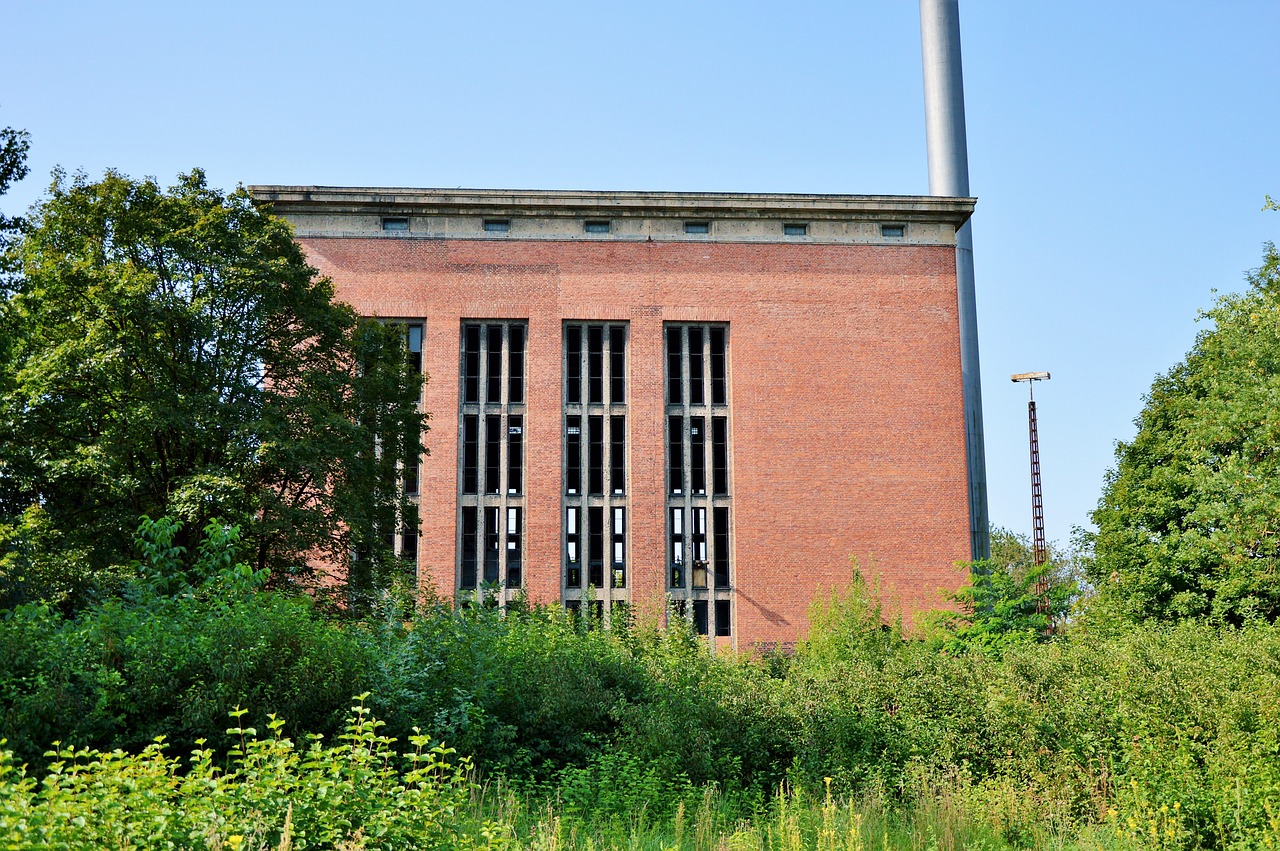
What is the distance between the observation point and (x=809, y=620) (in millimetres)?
35719

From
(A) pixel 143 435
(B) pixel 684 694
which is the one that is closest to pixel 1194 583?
(B) pixel 684 694

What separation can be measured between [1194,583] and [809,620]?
11538 mm

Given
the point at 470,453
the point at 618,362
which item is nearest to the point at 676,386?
the point at 618,362

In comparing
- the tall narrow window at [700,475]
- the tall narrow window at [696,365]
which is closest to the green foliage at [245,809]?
the tall narrow window at [700,475]

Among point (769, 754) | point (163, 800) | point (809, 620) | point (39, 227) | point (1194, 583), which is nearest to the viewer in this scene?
point (163, 800)

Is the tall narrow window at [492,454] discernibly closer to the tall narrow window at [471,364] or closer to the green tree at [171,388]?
the tall narrow window at [471,364]

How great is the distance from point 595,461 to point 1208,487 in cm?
1899

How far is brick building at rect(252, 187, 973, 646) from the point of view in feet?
119

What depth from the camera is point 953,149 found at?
154ft

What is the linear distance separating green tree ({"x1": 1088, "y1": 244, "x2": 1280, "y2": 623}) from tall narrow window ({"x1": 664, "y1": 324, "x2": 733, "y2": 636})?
11.5 meters

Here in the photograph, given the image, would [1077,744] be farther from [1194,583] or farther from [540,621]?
[1194,583]

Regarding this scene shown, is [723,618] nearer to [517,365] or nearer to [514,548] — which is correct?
[514,548]

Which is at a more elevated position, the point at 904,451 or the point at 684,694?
the point at 904,451

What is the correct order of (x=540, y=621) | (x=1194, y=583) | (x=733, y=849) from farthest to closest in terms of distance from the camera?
(x=1194, y=583) < (x=540, y=621) < (x=733, y=849)
